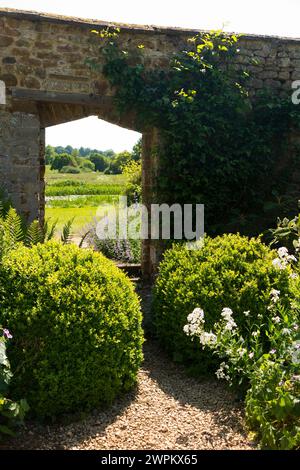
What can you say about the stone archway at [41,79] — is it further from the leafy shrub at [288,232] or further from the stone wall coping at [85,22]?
the leafy shrub at [288,232]

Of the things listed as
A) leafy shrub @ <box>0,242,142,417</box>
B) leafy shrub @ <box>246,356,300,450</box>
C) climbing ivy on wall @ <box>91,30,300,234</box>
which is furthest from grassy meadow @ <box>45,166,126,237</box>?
leafy shrub @ <box>246,356,300,450</box>

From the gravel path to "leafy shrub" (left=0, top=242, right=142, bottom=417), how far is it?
0.51 ft

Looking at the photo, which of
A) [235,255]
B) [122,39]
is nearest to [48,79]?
[122,39]

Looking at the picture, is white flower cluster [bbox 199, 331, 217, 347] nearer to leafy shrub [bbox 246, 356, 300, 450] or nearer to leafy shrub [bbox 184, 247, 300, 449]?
leafy shrub [bbox 184, 247, 300, 449]

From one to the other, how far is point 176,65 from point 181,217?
1969 millimetres

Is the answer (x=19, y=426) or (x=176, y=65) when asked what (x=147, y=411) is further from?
(x=176, y=65)

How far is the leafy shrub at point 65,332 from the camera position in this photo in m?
3.36

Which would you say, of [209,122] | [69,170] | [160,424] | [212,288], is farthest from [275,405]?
[69,170]

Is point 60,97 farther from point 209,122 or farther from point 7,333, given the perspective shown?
point 7,333

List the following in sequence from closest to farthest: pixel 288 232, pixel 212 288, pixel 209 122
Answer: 1. pixel 212 288
2. pixel 288 232
3. pixel 209 122

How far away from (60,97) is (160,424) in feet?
14.5

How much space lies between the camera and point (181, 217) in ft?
22.6

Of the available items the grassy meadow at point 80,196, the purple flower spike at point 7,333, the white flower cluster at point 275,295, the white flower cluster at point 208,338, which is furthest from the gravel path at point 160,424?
the grassy meadow at point 80,196

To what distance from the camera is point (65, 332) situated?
337 centimetres
